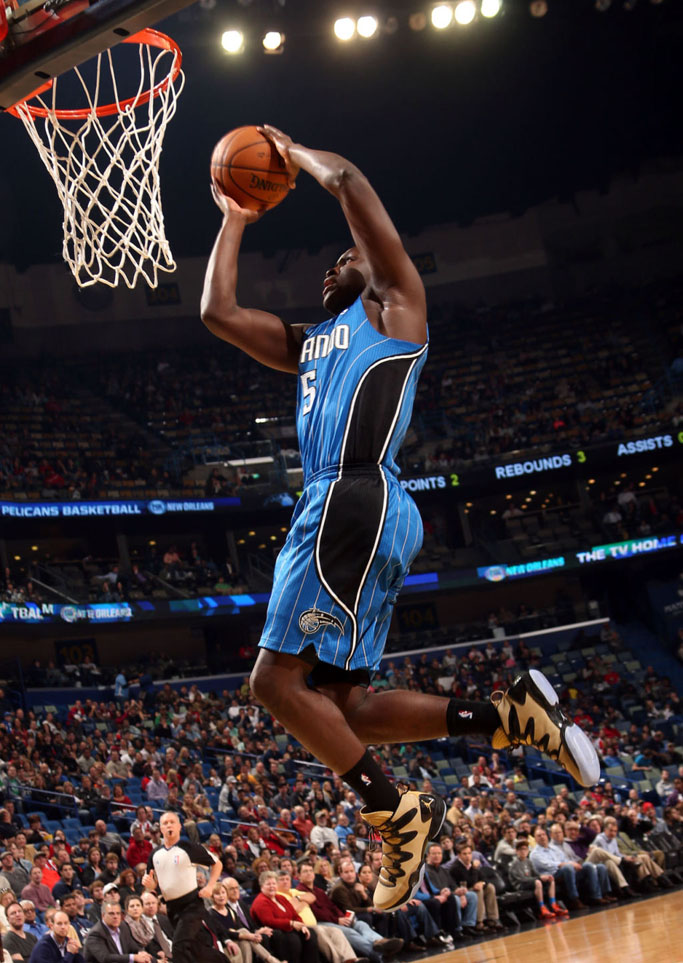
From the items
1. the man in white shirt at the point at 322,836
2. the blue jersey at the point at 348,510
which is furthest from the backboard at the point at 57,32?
the man in white shirt at the point at 322,836

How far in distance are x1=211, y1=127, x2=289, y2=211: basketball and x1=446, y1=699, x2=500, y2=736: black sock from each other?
1712 millimetres

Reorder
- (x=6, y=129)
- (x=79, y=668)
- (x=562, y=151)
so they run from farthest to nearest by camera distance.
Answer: (x=562, y=151) < (x=6, y=129) < (x=79, y=668)

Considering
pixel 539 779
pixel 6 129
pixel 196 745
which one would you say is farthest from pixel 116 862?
pixel 6 129

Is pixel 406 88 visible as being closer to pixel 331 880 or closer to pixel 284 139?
pixel 331 880

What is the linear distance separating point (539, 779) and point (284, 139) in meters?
16.8

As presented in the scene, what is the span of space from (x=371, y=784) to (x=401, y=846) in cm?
20

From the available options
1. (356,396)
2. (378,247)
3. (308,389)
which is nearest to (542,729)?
(356,396)

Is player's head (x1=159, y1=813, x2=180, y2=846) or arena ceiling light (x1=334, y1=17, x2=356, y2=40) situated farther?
arena ceiling light (x1=334, y1=17, x2=356, y2=40)

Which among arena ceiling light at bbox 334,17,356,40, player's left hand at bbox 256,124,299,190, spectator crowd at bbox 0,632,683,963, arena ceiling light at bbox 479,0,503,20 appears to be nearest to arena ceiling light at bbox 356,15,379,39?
arena ceiling light at bbox 334,17,356,40

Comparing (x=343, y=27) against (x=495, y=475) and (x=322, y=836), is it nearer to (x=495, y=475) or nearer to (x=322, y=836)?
(x=495, y=475)

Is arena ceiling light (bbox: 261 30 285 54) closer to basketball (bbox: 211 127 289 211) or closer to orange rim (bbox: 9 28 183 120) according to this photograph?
orange rim (bbox: 9 28 183 120)

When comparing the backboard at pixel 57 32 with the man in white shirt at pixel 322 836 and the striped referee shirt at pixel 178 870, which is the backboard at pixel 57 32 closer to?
the striped referee shirt at pixel 178 870

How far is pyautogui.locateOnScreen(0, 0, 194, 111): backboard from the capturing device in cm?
457

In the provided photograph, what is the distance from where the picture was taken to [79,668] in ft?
68.9
